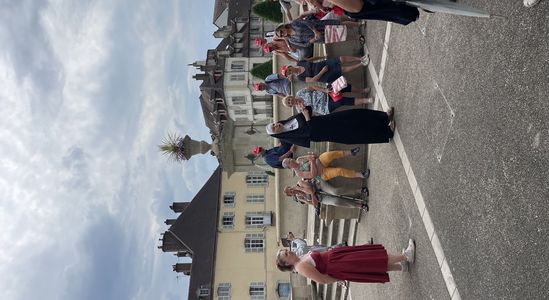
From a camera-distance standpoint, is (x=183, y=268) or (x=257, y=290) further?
(x=183, y=268)

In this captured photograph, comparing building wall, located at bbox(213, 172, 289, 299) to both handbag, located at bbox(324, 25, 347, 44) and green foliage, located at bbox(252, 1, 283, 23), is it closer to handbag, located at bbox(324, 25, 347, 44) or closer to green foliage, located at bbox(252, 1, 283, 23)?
green foliage, located at bbox(252, 1, 283, 23)

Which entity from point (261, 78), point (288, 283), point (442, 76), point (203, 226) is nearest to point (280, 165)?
point (442, 76)

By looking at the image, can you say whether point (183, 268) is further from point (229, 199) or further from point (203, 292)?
point (229, 199)

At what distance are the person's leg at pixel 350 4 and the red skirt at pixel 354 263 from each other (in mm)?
3947

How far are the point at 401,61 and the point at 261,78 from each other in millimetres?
42695

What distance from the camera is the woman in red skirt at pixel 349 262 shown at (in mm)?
7926

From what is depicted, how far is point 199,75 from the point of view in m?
56.1

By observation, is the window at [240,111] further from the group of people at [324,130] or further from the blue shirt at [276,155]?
the blue shirt at [276,155]

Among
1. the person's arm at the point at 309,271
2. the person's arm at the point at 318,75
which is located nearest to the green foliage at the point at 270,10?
the person's arm at the point at 318,75

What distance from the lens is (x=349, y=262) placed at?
7.98 metres

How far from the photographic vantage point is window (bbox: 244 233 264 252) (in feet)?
117

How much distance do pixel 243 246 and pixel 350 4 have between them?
103 ft

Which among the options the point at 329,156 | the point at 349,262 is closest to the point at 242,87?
the point at 329,156

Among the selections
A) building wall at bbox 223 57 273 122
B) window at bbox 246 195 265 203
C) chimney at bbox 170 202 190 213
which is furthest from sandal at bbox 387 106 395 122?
building wall at bbox 223 57 273 122
